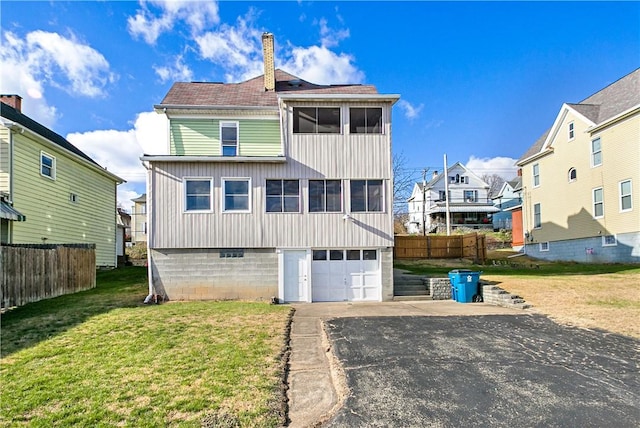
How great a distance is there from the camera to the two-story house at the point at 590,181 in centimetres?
1923

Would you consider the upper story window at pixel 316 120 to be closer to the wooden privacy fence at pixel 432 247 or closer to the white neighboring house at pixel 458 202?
the wooden privacy fence at pixel 432 247

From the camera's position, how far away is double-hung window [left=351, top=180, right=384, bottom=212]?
1473 cm

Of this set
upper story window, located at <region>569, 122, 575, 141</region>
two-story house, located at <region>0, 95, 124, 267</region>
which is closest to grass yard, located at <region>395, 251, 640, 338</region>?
upper story window, located at <region>569, 122, 575, 141</region>

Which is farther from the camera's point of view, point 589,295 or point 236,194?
Result: point 236,194

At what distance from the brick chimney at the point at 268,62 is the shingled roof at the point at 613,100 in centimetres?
1747

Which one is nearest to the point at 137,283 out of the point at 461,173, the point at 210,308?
the point at 210,308

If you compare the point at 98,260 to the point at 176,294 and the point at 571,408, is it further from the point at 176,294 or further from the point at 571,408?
the point at 571,408

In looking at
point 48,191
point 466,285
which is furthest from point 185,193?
point 466,285

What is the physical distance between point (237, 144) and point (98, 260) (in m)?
11.1

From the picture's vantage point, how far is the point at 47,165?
56.1 ft

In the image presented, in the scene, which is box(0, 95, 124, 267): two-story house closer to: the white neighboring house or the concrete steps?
the concrete steps

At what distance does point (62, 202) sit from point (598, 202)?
27.6 m

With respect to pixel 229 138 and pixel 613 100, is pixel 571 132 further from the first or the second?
pixel 229 138

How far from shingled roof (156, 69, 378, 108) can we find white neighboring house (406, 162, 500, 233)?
28.6 m
